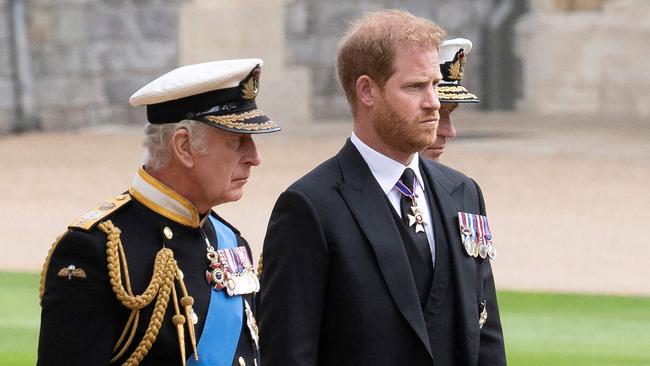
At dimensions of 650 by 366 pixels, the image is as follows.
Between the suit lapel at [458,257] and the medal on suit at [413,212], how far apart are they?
65 mm

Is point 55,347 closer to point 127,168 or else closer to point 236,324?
point 236,324

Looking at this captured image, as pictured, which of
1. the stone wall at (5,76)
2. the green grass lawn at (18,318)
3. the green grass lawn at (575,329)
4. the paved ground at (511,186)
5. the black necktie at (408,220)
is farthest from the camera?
the stone wall at (5,76)

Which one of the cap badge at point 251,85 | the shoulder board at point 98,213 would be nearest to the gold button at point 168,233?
the shoulder board at point 98,213

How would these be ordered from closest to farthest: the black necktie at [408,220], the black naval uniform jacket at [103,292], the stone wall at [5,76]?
the black naval uniform jacket at [103,292] < the black necktie at [408,220] < the stone wall at [5,76]

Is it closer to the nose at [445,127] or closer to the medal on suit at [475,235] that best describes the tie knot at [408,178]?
the medal on suit at [475,235]

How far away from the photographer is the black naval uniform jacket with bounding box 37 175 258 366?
3.27m

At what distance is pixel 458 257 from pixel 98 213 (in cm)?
85

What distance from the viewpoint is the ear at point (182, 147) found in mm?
3508

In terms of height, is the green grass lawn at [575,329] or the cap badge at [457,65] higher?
the cap badge at [457,65]

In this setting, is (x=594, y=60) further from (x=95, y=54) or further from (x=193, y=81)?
(x=193, y=81)

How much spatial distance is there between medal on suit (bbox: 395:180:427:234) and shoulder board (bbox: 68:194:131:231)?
0.65 meters

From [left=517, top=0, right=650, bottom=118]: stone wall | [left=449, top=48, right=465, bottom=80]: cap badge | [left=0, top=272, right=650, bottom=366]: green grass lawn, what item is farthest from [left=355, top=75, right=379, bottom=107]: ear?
[left=517, top=0, right=650, bottom=118]: stone wall

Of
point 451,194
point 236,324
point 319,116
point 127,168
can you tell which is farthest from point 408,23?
point 319,116

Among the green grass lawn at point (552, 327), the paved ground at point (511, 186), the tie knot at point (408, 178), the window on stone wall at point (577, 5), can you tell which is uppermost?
the tie knot at point (408, 178)
